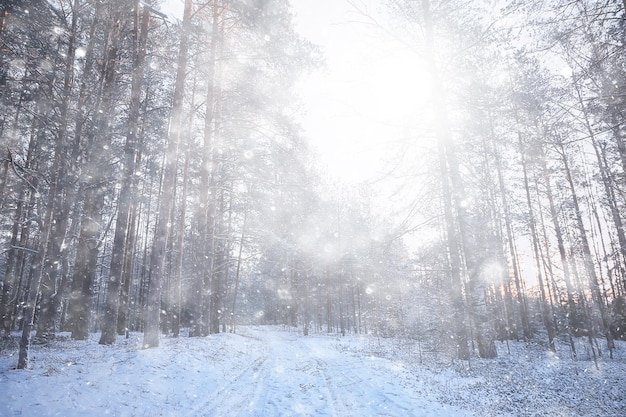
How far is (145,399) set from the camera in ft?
19.0

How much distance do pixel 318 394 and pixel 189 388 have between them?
2872 mm

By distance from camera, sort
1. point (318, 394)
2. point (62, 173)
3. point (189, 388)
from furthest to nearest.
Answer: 1. point (62, 173)
2. point (318, 394)
3. point (189, 388)

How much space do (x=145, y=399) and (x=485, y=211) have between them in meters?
18.8

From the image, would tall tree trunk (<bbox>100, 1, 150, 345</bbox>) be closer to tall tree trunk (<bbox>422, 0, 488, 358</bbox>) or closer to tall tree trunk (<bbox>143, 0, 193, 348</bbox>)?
tall tree trunk (<bbox>143, 0, 193, 348</bbox>)

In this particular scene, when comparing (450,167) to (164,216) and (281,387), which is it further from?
(164,216)

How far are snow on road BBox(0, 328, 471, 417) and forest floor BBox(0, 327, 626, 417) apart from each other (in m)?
0.02

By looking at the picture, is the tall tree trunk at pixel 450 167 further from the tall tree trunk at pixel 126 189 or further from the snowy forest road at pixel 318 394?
the tall tree trunk at pixel 126 189

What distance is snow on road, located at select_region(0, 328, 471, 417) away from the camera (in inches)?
209

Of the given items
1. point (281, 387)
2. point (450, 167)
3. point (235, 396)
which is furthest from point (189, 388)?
point (450, 167)

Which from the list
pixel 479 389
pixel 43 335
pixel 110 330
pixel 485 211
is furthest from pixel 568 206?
pixel 43 335

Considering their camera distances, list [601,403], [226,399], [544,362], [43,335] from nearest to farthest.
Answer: [226,399] → [601,403] → [43,335] → [544,362]

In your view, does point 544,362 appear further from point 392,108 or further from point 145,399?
point 145,399

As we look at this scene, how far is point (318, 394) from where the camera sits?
7.00 meters

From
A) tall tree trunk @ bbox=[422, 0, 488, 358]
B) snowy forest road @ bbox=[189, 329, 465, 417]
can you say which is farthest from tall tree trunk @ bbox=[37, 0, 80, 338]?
tall tree trunk @ bbox=[422, 0, 488, 358]
